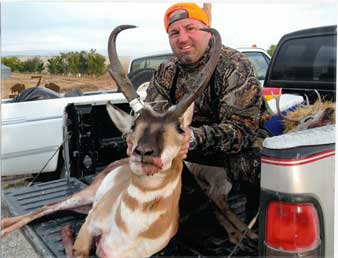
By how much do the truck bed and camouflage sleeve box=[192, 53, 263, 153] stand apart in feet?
0.93

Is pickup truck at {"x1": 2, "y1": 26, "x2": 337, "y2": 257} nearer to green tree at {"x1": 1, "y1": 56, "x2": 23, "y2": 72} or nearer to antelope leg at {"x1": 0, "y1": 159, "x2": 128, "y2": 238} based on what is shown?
antelope leg at {"x1": 0, "y1": 159, "x2": 128, "y2": 238}

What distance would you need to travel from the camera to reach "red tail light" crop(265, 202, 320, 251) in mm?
1592

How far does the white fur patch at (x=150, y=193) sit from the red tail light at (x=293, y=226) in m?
0.58

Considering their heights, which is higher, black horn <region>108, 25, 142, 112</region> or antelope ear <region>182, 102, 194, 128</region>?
black horn <region>108, 25, 142, 112</region>

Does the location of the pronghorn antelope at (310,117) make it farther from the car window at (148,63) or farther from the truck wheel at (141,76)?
the truck wheel at (141,76)

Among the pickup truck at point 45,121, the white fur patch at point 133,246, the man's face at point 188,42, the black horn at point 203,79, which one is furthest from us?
the pickup truck at point 45,121

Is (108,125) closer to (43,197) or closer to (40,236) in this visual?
(43,197)

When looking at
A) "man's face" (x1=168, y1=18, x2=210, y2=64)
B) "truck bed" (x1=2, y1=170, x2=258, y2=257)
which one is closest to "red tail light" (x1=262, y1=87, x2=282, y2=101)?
"man's face" (x1=168, y1=18, x2=210, y2=64)

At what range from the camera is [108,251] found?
2145 millimetres

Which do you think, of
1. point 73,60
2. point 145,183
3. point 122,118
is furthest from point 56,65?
point 145,183

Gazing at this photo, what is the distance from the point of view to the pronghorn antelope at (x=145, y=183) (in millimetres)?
1936

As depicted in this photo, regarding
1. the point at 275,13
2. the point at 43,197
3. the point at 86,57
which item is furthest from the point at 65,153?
the point at 275,13

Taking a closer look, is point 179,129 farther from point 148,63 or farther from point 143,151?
point 148,63

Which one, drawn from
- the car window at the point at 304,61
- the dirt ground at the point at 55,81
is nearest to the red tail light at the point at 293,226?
the car window at the point at 304,61
